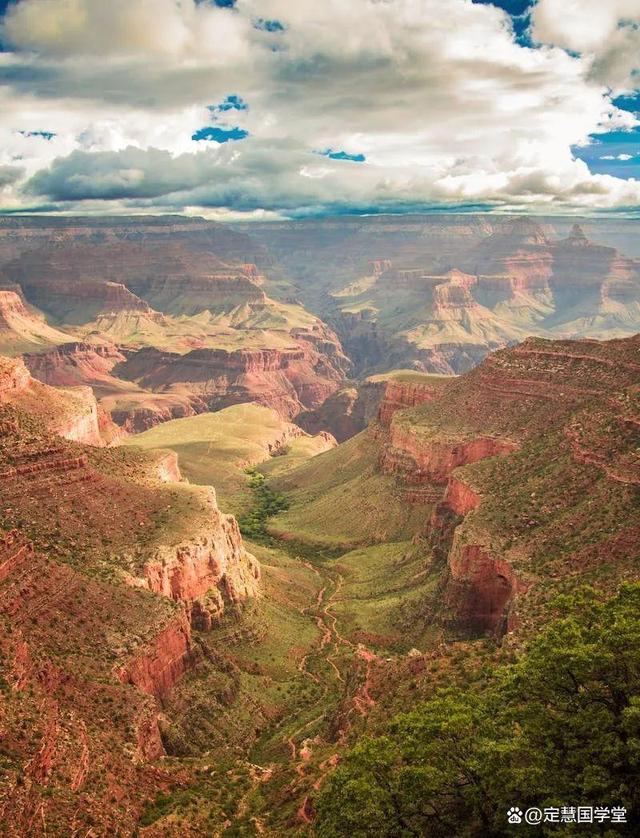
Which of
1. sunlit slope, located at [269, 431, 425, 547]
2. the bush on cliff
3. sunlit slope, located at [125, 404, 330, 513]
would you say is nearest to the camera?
the bush on cliff

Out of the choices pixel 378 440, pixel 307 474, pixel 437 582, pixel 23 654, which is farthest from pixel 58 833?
pixel 307 474

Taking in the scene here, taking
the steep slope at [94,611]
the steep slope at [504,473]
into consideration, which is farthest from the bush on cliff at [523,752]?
the steep slope at [504,473]

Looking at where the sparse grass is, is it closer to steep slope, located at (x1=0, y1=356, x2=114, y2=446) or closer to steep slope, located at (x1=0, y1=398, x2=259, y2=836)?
steep slope, located at (x1=0, y1=356, x2=114, y2=446)

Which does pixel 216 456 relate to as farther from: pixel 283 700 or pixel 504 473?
pixel 283 700

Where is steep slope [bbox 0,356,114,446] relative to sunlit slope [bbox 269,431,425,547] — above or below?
above

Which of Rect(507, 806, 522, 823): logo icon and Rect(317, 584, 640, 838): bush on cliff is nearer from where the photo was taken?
Rect(317, 584, 640, 838): bush on cliff

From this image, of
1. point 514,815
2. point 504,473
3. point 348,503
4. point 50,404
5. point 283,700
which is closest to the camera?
point 514,815

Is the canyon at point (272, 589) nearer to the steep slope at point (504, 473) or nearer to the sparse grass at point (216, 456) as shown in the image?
the steep slope at point (504, 473)

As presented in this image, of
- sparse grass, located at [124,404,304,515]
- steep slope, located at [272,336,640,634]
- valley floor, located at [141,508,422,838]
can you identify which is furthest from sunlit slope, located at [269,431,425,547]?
sparse grass, located at [124,404,304,515]

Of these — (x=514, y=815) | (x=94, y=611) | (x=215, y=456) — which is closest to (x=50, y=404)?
(x=215, y=456)
